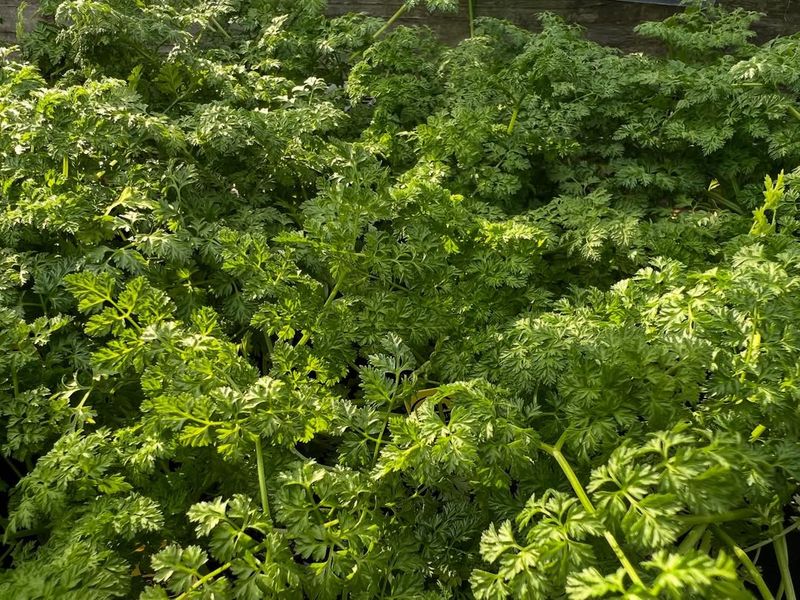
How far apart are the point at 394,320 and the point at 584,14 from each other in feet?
10.5

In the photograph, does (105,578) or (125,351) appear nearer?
(105,578)

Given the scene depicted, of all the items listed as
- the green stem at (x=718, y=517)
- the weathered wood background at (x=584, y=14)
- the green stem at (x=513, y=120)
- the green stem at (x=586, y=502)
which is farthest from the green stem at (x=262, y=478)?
the weathered wood background at (x=584, y=14)

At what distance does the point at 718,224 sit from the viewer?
2.17 m

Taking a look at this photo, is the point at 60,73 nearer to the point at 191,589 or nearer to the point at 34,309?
the point at 34,309

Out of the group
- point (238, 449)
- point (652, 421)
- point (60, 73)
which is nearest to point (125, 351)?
point (238, 449)

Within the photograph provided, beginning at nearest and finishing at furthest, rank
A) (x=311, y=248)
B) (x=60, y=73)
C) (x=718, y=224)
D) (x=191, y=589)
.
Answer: (x=191, y=589) < (x=311, y=248) < (x=718, y=224) < (x=60, y=73)

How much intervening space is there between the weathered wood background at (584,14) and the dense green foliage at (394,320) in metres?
1.22

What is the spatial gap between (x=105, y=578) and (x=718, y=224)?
2.09 metres

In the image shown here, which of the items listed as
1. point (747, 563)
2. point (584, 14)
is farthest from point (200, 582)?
point (584, 14)

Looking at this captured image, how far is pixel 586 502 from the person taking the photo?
3.85ft

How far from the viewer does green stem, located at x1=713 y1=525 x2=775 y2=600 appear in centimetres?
120

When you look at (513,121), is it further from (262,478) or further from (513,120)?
(262,478)

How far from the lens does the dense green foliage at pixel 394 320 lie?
3.95ft

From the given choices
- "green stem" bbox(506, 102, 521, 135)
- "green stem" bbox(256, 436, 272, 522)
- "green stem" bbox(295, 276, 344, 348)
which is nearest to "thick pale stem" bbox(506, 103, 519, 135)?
"green stem" bbox(506, 102, 521, 135)
